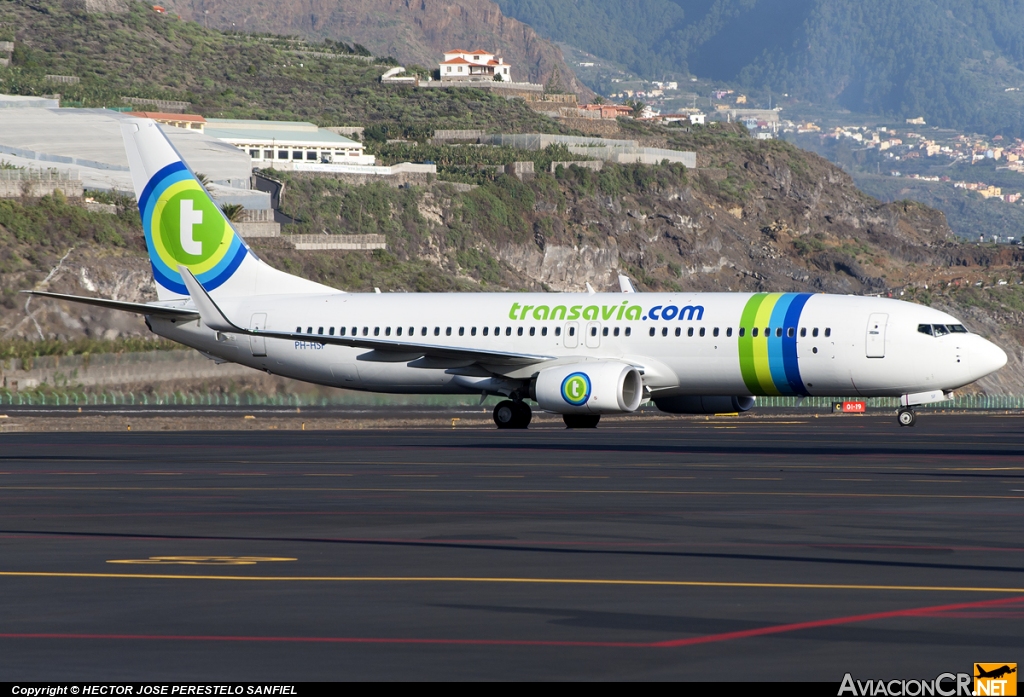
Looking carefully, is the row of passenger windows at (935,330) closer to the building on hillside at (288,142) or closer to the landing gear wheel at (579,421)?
the landing gear wheel at (579,421)

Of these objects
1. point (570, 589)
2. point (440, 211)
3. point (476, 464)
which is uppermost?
point (440, 211)

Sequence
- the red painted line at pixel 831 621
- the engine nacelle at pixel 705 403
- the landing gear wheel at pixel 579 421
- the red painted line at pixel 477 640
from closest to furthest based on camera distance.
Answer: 1. the red painted line at pixel 477 640
2. the red painted line at pixel 831 621
3. the engine nacelle at pixel 705 403
4. the landing gear wheel at pixel 579 421

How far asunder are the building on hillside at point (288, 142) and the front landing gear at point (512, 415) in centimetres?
13729

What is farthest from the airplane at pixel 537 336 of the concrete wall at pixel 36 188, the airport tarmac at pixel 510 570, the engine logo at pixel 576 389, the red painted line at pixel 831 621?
the concrete wall at pixel 36 188

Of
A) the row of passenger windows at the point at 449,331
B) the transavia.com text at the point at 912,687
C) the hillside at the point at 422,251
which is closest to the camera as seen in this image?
the transavia.com text at the point at 912,687

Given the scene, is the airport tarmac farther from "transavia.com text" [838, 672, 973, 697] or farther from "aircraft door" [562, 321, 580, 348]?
"aircraft door" [562, 321, 580, 348]

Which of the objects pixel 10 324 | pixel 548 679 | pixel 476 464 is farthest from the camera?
pixel 10 324

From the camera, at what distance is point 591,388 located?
133 ft

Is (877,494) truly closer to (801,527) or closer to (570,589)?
(801,527)

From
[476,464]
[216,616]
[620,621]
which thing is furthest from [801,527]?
[476,464]

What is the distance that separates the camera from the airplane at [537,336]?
40781 mm

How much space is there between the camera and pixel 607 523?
61.7ft

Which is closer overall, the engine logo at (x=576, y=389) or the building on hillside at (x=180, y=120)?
the engine logo at (x=576, y=389)

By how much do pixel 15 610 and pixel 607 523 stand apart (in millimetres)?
7964
